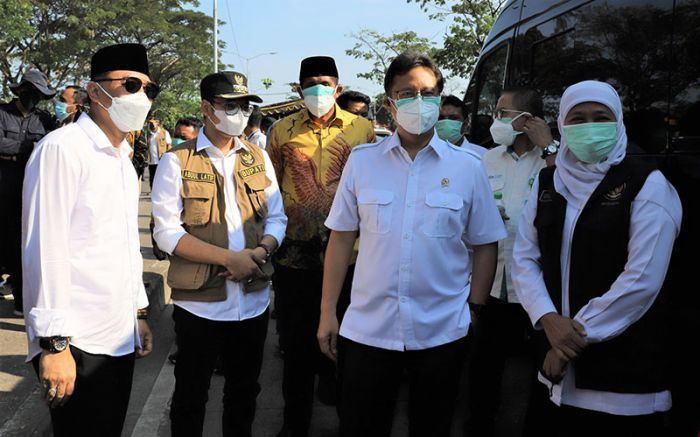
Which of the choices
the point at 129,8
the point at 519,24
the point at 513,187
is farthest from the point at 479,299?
the point at 129,8

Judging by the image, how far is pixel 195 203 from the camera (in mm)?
2721

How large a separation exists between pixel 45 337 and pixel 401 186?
1344 mm

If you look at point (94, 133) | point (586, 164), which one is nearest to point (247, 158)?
point (94, 133)

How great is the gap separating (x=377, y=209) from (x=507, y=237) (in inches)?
47.4

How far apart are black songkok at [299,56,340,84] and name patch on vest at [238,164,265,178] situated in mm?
805

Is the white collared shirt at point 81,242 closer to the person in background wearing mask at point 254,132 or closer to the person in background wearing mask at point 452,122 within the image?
the person in background wearing mask at point 452,122

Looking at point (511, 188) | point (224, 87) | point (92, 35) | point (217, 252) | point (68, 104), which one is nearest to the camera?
point (217, 252)

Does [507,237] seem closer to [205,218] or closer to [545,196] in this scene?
[545,196]

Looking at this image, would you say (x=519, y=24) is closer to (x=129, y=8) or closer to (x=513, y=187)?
(x=513, y=187)

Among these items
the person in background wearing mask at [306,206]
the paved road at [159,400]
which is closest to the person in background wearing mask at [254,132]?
the paved road at [159,400]

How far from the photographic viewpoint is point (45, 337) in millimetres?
1937

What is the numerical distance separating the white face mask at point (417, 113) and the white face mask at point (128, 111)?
3.37ft

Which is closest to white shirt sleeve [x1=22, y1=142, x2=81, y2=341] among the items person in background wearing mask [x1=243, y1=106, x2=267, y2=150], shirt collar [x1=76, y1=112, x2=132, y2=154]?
shirt collar [x1=76, y1=112, x2=132, y2=154]

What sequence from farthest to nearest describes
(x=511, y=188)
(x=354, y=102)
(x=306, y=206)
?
(x=354, y=102) → (x=306, y=206) → (x=511, y=188)
